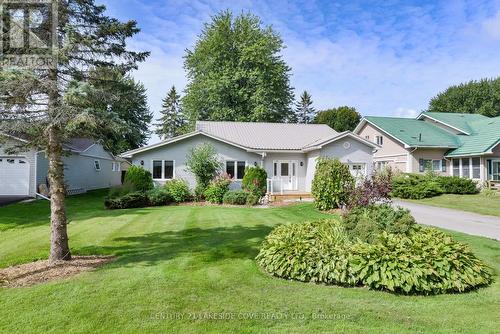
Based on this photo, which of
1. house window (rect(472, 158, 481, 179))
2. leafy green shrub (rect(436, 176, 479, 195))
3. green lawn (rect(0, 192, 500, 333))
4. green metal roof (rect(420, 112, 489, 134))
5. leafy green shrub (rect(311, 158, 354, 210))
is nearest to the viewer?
green lawn (rect(0, 192, 500, 333))

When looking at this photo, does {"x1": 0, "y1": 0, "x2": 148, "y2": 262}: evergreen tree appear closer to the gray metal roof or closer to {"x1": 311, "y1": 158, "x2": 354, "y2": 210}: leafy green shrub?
{"x1": 311, "y1": 158, "x2": 354, "y2": 210}: leafy green shrub

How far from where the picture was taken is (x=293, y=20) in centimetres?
1367

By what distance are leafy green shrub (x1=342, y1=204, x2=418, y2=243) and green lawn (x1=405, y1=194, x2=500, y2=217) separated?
399 inches

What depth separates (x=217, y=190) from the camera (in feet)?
57.3

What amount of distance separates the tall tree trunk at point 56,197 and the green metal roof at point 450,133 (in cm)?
2520

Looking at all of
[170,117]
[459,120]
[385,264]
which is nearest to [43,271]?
[385,264]

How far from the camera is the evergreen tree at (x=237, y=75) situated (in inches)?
1394

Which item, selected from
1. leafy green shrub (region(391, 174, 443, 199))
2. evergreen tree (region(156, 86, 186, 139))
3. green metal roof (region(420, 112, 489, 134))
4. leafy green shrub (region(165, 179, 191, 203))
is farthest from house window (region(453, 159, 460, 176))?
evergreen tree (region(156, 86, 186, 139))

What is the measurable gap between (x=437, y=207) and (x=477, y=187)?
30.1ft

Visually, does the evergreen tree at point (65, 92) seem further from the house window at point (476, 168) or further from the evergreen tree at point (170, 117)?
the evergreen tree at point (170, 117)

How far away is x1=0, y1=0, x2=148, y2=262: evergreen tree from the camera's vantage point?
226 inches

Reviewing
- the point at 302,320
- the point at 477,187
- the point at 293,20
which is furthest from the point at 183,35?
the point at 477,187

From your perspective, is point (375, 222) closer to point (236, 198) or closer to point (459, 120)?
point (236, 198)

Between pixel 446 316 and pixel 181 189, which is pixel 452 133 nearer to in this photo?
pixel 181 189
